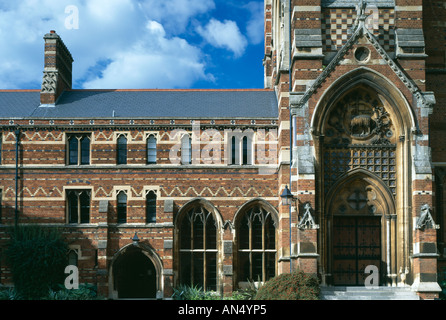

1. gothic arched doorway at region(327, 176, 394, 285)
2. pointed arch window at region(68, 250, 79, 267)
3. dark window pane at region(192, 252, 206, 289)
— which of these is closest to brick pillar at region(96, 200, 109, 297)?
pointed arch window at region(68, 250, 79, 267)

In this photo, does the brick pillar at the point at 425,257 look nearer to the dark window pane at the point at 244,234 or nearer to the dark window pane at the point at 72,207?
the dark window pane at the point at 244,234

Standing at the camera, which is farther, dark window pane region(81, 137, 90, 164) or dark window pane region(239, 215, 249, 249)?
dark window pane region(81, 137, 90, 164)

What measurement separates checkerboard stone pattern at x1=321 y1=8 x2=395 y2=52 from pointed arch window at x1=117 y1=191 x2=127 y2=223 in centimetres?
1199

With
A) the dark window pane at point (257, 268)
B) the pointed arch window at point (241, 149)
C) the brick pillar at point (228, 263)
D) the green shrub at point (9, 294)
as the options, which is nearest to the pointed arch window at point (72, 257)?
the green shrub at point (9, 294)

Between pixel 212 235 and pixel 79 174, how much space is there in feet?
23.7

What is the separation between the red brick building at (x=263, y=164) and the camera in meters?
26.7

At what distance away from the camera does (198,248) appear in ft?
101

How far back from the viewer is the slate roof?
107 feet

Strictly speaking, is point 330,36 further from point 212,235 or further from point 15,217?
point 15,217

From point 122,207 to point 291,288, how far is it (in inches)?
434

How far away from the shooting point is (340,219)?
27578 mm

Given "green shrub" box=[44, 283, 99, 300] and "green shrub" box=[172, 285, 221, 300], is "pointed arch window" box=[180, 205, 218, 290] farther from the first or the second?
"green shrub" box=[44, 283, 99, 300]

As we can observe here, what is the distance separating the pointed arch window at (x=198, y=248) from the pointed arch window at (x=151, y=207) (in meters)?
1.46

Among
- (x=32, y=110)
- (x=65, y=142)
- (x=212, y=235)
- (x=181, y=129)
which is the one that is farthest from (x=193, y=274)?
(x=32, y=110)
